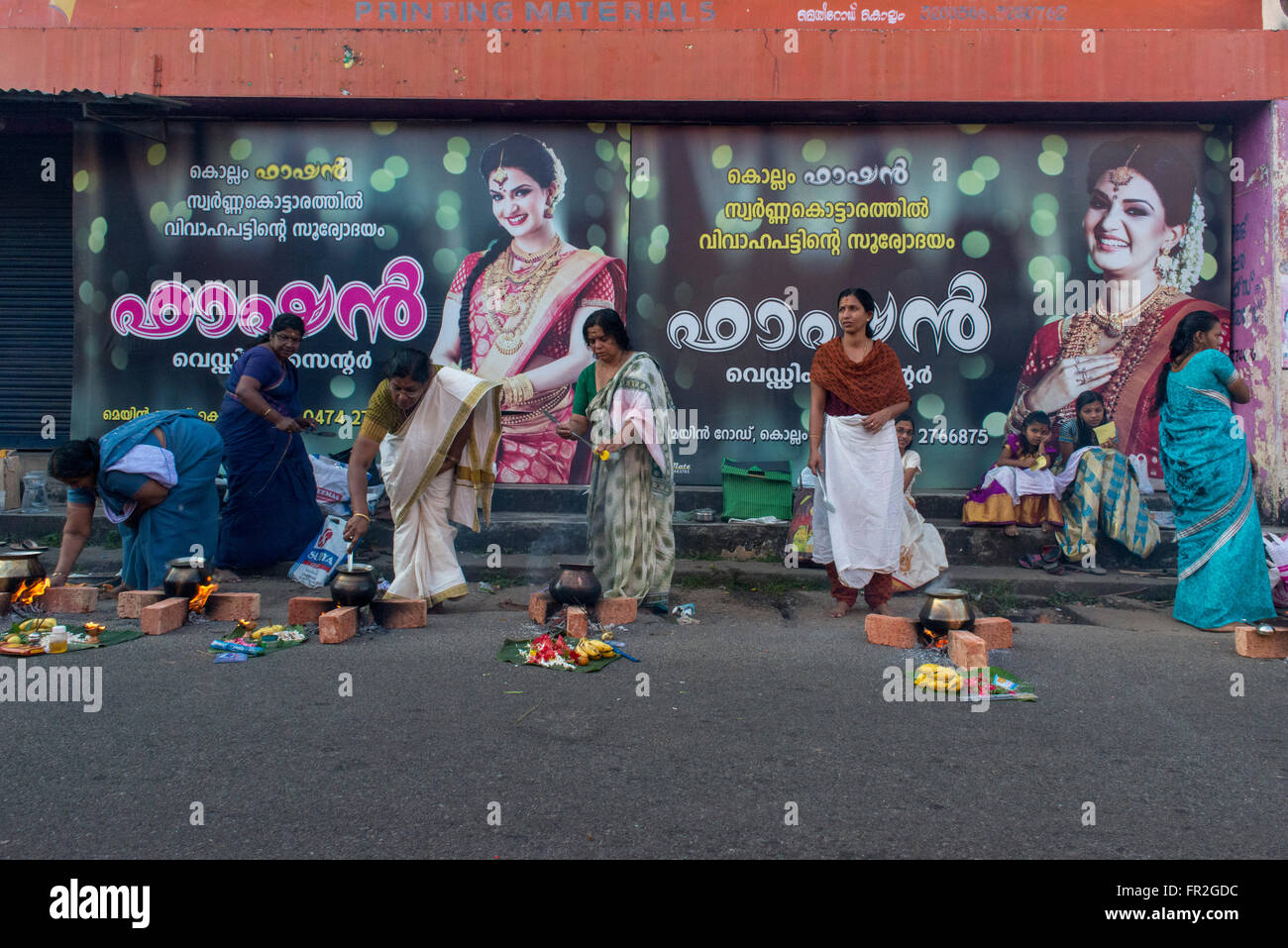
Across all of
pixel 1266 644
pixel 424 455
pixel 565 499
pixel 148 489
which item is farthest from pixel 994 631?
pixel 148 489

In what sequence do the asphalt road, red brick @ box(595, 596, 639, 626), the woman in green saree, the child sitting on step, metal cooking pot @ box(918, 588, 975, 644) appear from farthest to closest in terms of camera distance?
the child sitting on step < the woman in green saree < red brick @ box(595, 596, 639, 626) < metal cooking pot @ box(918, 588, 975, 644) < the asphalt road

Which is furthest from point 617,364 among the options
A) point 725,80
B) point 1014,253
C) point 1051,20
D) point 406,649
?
point 1051,20

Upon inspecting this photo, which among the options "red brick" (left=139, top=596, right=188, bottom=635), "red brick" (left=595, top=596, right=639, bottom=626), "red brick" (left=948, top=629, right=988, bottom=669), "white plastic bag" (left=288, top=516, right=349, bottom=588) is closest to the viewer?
"red brick" (left=948, top=629, right=988, bottom=669)

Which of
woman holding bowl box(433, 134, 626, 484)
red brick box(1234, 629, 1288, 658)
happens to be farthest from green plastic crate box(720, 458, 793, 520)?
red brick box(1234, 629, 1288, 658)

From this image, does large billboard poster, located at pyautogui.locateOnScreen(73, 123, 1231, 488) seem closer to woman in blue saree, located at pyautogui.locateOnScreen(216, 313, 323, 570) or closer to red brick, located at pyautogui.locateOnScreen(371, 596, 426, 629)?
woman in blue saree, located at pyautogui.locateOnScreen(216, 313, 323, 570)

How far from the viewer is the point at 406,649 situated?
491cm

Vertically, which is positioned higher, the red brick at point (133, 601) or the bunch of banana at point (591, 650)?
the red brick at point (133, 601)

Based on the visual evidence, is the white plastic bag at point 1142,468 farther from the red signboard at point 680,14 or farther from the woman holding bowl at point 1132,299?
the red signboard at point 680,14

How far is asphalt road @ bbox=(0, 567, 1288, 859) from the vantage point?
2.73 m

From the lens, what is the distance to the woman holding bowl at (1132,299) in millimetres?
8367

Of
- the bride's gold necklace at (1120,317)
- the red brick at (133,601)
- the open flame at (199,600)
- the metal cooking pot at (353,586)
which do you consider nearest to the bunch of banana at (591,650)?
the metal cooking pot at (353,586)

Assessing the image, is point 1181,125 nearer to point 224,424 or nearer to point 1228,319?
point 1228,319

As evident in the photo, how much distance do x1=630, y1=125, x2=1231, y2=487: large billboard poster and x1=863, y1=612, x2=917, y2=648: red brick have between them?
11.5ft

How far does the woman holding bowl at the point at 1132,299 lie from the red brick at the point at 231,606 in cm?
636
